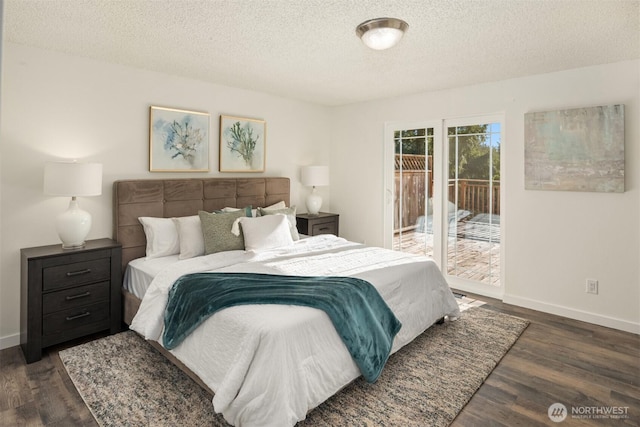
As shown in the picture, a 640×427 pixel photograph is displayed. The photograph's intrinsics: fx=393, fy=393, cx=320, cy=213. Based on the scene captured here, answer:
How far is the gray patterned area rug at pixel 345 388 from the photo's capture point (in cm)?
223

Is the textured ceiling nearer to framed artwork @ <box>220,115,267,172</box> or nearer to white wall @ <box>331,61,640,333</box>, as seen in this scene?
white wall @ <box>331,61,640,333</box>

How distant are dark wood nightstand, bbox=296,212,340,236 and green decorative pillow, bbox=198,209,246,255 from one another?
1345 mm

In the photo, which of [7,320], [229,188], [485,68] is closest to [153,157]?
[229,188]

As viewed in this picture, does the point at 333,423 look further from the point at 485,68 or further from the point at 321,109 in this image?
the point at 321,109

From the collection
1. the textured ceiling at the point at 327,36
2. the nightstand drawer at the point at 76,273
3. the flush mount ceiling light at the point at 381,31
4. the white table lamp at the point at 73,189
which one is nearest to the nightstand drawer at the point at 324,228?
the textured ceiling at the point at 327,36

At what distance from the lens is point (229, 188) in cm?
434

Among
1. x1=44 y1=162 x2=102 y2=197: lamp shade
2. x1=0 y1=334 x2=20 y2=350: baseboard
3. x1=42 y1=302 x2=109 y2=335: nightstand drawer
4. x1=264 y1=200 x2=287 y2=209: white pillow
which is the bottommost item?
x1=0 y1=334 x2=20 y2=350: baseboard

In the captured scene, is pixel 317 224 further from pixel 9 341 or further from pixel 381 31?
pixel 9 341

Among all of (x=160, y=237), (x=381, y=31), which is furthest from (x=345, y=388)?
(x=381, y=31)

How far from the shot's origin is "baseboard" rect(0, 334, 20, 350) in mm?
3064

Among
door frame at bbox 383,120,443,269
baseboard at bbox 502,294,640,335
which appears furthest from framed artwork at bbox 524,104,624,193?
baseboard at bbox 502,294,640,335

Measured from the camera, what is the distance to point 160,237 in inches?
139

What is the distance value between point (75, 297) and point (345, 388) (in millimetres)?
2182

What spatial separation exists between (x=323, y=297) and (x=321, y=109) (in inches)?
149
